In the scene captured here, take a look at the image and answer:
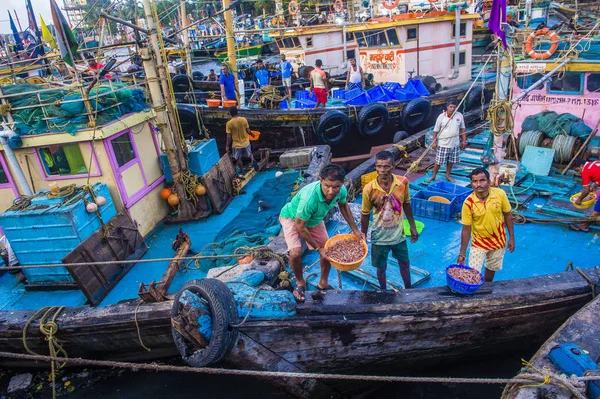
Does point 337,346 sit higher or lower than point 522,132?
lower

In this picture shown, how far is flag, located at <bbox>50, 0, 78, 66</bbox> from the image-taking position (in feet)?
18.4

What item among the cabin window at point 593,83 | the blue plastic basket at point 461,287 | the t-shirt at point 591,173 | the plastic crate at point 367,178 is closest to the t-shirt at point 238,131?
the plastic crate at point 367,178

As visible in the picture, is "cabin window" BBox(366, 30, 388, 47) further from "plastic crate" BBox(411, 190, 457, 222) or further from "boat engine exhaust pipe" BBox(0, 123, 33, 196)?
"boat engine exhaust pipe" BBox(0, 123, 33, 196)

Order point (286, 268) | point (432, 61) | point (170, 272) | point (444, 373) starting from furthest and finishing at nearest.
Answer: point (432, 61) < point (170, 272) < point (286, 268) < point (444, 373)

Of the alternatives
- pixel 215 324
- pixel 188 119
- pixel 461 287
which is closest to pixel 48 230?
pixel 215 324

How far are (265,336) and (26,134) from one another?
17.1 ft

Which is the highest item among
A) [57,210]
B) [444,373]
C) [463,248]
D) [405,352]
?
[57,210]

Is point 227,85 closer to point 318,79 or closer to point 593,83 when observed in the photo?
point 318,79

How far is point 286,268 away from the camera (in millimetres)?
5367

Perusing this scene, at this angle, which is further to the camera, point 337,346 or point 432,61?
point 432,61

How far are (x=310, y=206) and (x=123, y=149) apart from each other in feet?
14.3

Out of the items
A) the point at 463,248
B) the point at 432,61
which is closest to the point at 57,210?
the point at 463,248

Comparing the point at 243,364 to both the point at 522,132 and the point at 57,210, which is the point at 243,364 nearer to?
the point at 57,210

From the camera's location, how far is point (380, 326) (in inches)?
163
